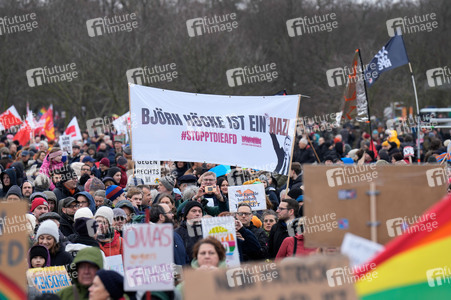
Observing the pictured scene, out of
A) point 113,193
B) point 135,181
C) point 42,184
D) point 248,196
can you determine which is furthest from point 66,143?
point 248,196

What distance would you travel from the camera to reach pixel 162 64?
4406 cm

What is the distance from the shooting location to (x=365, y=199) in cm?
574

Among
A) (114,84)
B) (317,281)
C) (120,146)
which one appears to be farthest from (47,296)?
(114,84)

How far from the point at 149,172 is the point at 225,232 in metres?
6.60

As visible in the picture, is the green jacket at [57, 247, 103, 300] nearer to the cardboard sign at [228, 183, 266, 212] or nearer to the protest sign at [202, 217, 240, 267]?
the protest sign at [202, 217, 240, 267]

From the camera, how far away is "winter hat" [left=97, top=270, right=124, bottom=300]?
19.1ft

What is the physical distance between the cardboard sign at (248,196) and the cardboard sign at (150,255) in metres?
5.13

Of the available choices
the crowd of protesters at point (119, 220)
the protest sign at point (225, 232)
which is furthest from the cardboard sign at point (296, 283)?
the protest sign at point (225, 232)

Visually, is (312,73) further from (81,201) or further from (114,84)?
(81,201)

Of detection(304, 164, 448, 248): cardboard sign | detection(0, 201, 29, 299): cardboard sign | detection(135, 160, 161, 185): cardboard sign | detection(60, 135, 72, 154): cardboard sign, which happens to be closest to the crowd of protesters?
detection(135, 160, 161, 185): cardboard sign

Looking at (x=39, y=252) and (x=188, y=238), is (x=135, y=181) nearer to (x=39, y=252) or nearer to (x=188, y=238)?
(x=188, y=238)

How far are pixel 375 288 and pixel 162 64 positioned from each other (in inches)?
1561

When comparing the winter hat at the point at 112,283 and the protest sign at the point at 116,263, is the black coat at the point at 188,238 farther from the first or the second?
the winter hat at the point at 112,283

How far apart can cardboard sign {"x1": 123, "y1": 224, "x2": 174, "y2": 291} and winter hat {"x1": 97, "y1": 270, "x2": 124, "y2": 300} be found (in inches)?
8.9
